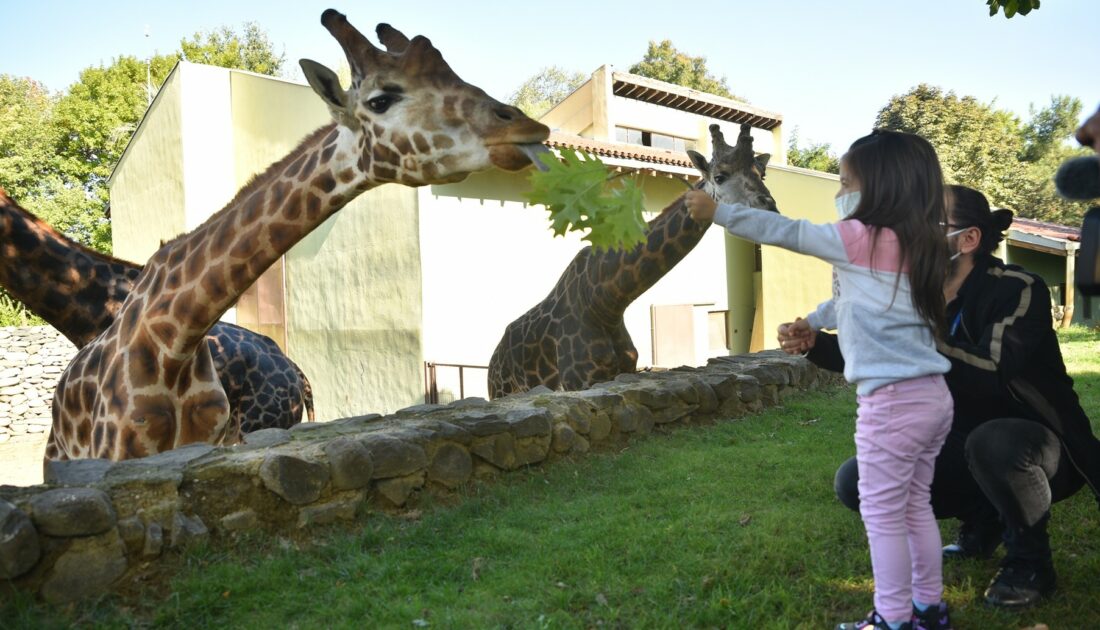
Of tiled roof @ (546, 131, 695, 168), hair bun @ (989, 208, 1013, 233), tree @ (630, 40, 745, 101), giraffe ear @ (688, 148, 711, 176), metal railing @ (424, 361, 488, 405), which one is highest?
tree @ (630, 40, 745, 101)

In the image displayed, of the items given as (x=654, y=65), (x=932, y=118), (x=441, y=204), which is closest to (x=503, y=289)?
Result: (x=441, y=204)

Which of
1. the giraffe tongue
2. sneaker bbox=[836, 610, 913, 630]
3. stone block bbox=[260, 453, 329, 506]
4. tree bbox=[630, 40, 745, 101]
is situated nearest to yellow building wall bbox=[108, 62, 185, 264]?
stone block bbox=[260, 453, 329, 506]

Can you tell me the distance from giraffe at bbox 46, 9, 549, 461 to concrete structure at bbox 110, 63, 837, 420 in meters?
7.74

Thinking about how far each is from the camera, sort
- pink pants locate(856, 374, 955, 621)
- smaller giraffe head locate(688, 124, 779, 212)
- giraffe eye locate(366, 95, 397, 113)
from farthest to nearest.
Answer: smaller giraffe head locate(688, 124, 779, 212) < giraffe eye locate(366, 95, 397, 113) < pink pants locate(856, 374, 955, 621)

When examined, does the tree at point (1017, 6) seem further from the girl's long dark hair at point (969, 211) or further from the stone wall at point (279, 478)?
the stone wall at point (279, 478)

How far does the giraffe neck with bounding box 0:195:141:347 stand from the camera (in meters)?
4.82

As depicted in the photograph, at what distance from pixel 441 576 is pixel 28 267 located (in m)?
3.60

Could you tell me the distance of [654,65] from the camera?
38094 millimetres

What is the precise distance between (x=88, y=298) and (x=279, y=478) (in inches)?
104

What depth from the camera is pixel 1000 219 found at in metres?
2.98

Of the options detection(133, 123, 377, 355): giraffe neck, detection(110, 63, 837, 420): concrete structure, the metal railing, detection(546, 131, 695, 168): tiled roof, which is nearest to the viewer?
detection(133, 123, 377, 355): giraffe neck

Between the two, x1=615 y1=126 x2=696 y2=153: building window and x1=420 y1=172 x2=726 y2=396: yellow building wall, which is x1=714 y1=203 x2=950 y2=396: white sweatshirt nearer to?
x1=420 y1=172 x2=726 y2=396: yellow building wall

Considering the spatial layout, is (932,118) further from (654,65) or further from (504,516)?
(504,516)

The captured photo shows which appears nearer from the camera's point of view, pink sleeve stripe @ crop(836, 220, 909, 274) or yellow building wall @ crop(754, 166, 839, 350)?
pink sleeve stripe @ crop(836, 220, 909, 274)
